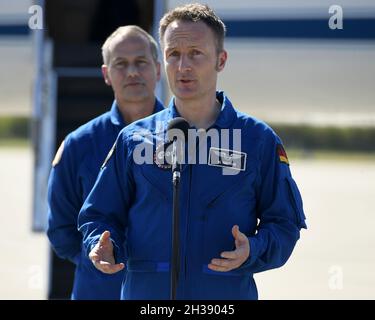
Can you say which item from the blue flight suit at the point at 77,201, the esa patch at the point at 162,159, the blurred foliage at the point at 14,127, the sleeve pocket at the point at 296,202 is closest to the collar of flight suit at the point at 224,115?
the esa patch at the point at 162,159

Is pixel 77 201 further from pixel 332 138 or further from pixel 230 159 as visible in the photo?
pixel 332 138

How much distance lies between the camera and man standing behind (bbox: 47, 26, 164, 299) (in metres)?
3.42

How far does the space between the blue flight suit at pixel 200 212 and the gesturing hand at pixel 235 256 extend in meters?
0.07

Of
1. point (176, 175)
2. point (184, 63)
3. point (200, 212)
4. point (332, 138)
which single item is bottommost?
point (332, 138)

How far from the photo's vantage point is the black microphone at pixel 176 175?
7.67 ft

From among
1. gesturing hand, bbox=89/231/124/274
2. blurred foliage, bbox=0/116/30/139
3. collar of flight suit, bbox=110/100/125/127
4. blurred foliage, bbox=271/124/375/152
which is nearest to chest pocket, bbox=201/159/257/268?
A: gesturing hand, bbox=89/231/124/274

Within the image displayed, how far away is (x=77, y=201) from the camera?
346 centimetres

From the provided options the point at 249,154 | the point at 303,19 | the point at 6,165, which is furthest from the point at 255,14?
the point at 6,165

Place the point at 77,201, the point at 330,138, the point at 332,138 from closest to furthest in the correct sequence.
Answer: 1. the point at 77,201
2. the point at 330,138
3. the point at 332,138

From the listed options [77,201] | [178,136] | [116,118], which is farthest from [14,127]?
[178,136]

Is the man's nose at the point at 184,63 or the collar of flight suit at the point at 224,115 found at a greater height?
the man's nose at the point at 184,63

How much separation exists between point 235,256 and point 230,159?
315 millimetres

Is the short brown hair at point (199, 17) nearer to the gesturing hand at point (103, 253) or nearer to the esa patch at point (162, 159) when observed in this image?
the esa patch at point (162, 159)

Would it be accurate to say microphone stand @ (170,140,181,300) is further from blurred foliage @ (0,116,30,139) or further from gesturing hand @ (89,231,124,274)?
blurred foliage @ (0,116,30,139)
